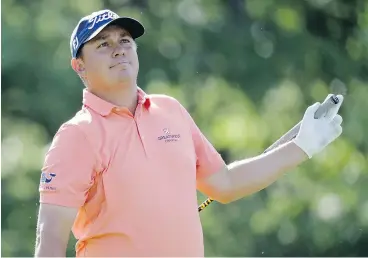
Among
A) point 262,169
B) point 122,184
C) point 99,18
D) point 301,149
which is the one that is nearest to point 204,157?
point 262,169

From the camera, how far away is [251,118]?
691cm

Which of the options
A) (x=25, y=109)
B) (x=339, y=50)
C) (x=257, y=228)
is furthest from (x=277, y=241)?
(x=25, y=109)

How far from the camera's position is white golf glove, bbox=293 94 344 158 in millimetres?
2824

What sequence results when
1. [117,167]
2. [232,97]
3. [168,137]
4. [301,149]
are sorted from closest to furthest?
[117,167]
[168,137]
[301,149]
[232,97]

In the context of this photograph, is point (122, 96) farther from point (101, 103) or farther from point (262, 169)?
point (262, 169)

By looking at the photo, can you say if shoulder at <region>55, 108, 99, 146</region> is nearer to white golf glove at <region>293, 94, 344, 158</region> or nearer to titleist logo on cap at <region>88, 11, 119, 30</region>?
titleist logo on cap at <region>88, 11, 119, 30</region>

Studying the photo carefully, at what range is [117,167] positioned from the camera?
250 cm

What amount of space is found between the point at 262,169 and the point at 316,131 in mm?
194

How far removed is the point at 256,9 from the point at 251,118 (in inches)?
31.9

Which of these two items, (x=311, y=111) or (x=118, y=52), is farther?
(x=311, y=111)

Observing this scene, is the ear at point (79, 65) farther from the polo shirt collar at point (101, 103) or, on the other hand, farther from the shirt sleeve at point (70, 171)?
the shirt sleeve at point (70, 171)

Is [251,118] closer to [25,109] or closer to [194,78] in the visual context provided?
[194,78]

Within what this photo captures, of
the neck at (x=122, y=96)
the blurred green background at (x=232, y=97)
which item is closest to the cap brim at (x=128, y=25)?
the neck at (x=122, y=96)

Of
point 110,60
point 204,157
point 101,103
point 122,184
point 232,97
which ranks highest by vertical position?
point 232,97
